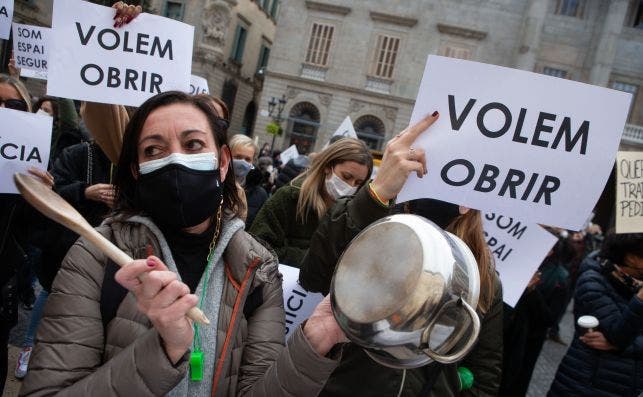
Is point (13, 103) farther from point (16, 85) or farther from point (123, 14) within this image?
point (123, 14)

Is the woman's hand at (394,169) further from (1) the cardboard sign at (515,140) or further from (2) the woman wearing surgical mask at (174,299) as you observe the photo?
(2) the woman wearing surgical mask at (174,299)

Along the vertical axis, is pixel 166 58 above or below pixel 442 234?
above

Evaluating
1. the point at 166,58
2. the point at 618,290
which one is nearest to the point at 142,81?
the point at 166,58

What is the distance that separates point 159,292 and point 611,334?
103 inches

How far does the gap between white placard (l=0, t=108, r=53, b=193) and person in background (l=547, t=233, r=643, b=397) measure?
123 inches

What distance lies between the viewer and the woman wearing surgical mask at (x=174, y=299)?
1.12 metres

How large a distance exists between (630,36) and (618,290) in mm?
25798

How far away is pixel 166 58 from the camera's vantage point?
2693 millimetres

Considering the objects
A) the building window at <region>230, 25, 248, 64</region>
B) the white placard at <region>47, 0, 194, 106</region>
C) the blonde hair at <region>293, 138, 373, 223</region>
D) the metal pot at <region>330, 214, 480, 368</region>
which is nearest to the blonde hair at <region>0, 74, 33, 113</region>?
the white placard at <region>47, 0, 194, 106</region>

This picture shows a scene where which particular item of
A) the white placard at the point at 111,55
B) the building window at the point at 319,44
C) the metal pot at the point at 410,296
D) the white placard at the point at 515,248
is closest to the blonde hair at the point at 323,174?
the white placard at the point at 515,248

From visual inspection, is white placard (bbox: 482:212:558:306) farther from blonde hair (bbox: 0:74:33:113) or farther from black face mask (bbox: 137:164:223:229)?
blonde hair (bbox: 0:74:33:113)

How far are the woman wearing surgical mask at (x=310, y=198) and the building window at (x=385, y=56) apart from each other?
71.3ft

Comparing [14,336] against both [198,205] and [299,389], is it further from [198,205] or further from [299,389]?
[299,389]

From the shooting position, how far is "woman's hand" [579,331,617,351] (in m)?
2.69
